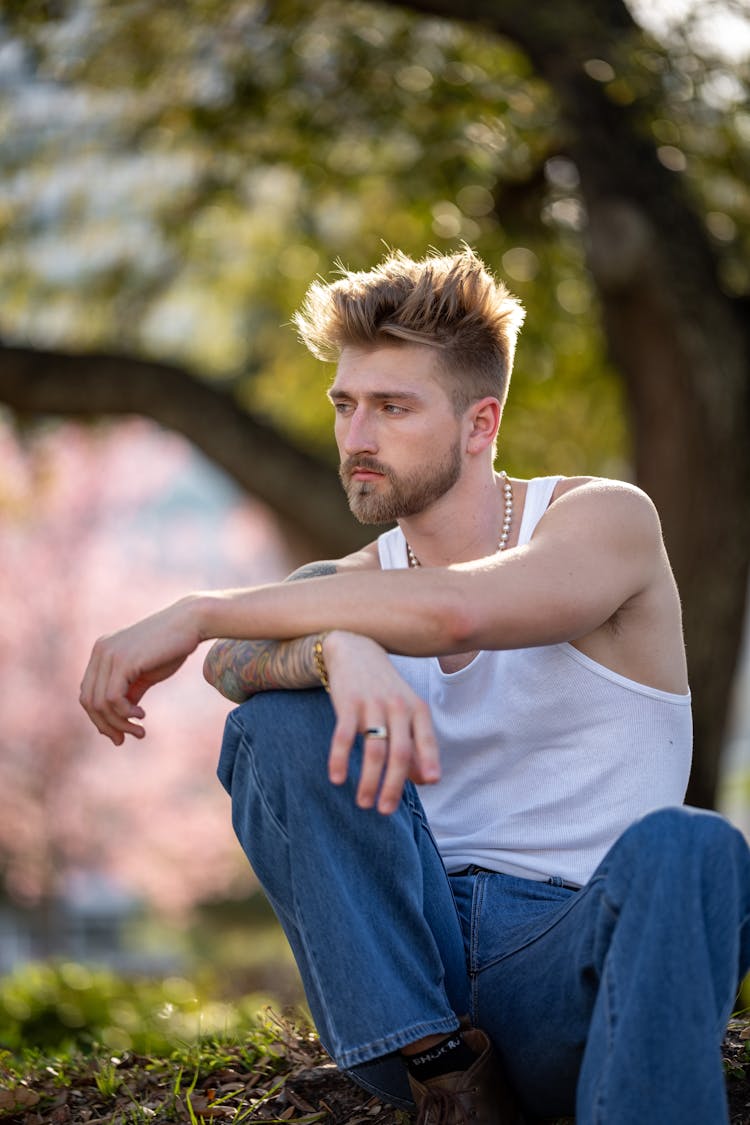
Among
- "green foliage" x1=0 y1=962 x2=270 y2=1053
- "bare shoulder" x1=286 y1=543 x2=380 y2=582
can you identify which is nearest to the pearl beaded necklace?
"bare shoulder" x1=286 y1=543 x2=380 y2=582

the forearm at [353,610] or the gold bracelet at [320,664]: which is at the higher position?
the forearm at [353,610]

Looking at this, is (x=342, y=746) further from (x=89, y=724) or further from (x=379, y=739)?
(x=89, y=724)

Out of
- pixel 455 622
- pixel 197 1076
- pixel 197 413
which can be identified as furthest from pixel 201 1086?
pixel 197 413

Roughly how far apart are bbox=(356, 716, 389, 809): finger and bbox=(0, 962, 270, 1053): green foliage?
4.16 ft

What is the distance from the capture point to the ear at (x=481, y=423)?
2867 mm

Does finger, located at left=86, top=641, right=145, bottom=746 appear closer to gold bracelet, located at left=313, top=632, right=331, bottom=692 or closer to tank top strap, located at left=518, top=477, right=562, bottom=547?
gold bracelet, located at left=313, top=632, right=331, bottom=692

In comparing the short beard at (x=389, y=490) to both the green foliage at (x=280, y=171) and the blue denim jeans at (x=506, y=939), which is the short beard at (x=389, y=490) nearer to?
the blue denim jeans at (x=506, y=939)

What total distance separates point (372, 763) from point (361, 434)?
0.90 metres

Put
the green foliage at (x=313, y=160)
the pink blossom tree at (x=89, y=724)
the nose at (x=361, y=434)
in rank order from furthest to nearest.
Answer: the pink blossom tree at (x=89, y=724) → the green foliage at (x=313, y=160) → the nose at (x=361, y=434)

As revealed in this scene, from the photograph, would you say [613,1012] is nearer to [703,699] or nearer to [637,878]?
[637,878]

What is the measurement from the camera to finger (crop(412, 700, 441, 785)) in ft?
6.82

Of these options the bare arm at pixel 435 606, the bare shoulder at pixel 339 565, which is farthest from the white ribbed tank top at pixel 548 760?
the bare shoulder at pixel 339 565

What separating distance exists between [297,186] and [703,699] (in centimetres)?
439

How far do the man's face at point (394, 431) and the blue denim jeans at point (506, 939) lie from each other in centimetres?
64
